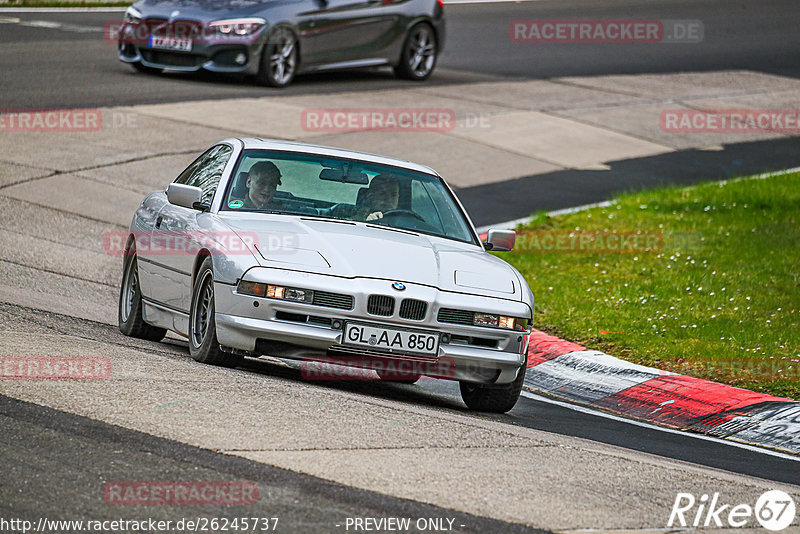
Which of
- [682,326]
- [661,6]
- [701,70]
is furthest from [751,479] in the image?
[661,6]

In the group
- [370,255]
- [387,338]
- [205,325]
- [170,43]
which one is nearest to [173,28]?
[170,43]

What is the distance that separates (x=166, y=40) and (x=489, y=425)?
13450 millimetres

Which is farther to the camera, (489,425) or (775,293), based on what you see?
(775,293)

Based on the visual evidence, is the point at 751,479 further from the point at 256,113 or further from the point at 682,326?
the point at 256,113

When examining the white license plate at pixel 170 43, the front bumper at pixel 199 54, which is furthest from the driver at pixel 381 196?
the white license plate at pixel 170 43

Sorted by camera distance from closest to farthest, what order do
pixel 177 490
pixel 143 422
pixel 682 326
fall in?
pixel 177 490, pixel 143 422, pixel 682 326

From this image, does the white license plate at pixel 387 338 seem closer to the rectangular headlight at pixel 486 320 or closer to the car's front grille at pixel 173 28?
the rectangular headlight at pixel 486 320

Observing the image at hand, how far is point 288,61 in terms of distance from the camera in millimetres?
20266

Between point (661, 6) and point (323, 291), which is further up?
point (661, 6)

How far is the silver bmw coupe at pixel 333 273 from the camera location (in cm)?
746

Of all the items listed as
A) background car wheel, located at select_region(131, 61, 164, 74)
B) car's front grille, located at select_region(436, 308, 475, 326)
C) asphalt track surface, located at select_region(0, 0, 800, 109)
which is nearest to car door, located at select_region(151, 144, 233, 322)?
car's front grille, located at select_region(436, 308, 475, 326)

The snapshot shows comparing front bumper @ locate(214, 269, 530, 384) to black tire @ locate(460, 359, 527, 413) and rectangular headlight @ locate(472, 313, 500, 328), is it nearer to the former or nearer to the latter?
rectangular headlight @ locate(472, 313, 500, 328)

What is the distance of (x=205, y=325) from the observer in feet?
26.4

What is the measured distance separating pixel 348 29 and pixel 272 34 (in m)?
Answer: 1.92
